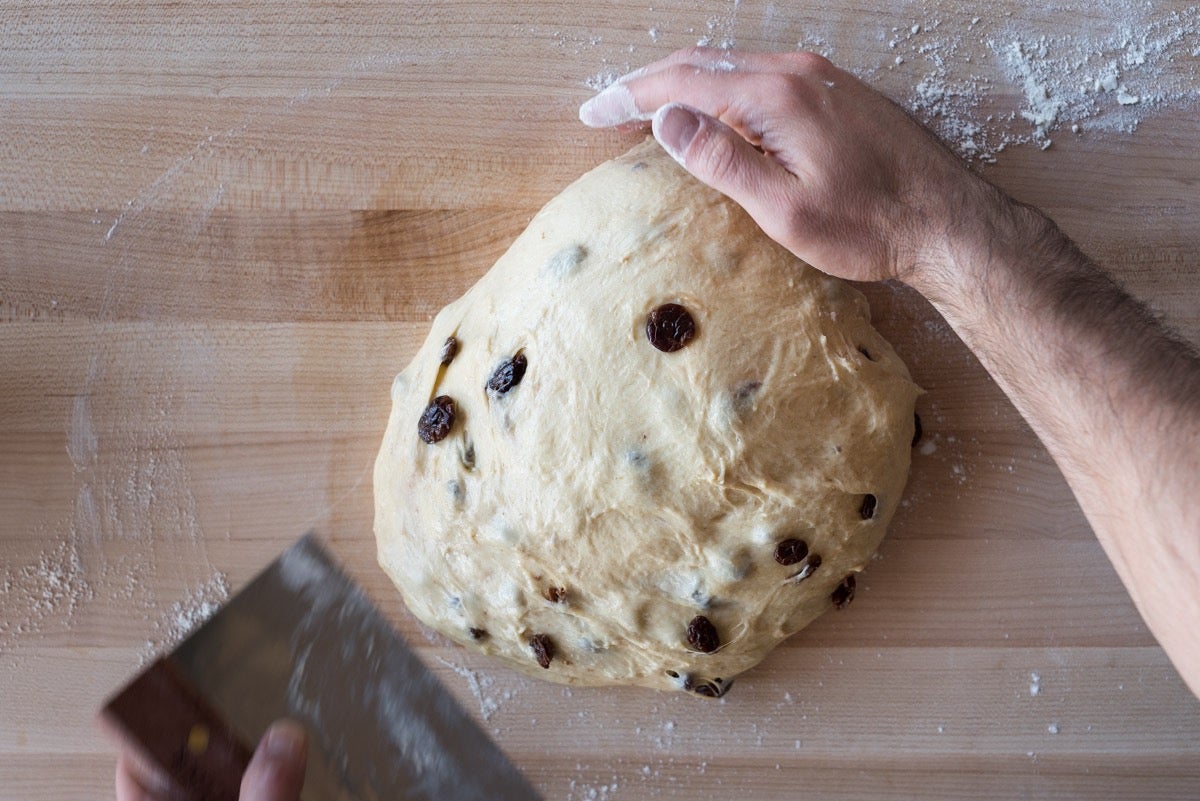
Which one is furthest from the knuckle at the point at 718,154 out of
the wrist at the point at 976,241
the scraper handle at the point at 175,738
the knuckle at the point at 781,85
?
the scraper handle at the point at 175,738

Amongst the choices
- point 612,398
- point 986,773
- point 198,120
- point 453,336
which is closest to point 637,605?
point 612,398

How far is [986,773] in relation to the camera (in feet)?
4.33

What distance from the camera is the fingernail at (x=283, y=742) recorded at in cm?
84

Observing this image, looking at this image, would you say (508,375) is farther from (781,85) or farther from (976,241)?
(976,241)

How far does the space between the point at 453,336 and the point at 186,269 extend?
0.50m

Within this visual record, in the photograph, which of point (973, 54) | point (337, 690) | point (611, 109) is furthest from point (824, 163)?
point (337, 690)

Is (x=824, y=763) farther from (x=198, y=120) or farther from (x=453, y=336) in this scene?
(x=198, y=120)

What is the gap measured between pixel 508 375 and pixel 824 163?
0.50m

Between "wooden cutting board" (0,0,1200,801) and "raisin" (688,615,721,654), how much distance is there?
241 mm

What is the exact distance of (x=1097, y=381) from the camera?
1.05 metres

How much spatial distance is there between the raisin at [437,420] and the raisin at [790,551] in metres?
0.47

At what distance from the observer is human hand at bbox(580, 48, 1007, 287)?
107cm

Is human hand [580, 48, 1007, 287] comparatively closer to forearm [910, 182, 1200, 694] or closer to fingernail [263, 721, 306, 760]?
forearm [910, 182, 1200, 694]

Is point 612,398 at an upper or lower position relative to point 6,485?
upper
